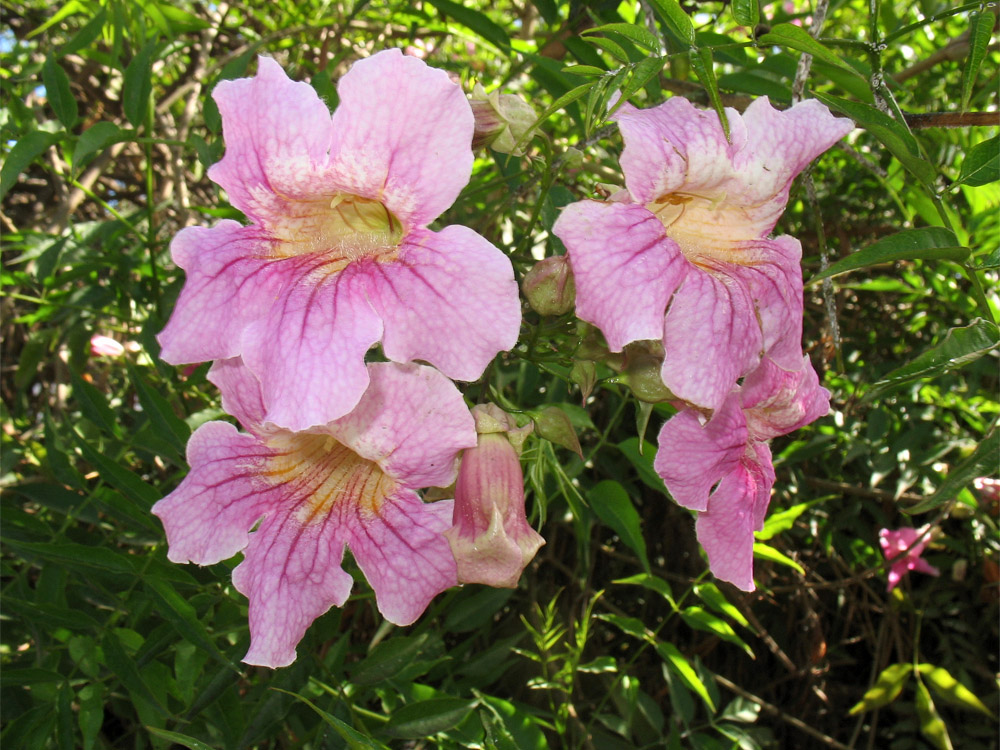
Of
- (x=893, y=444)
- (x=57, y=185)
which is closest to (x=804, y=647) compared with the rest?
(x=893, y=444)

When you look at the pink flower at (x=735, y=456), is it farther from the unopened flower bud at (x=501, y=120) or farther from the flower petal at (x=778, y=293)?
the unopened flower bud at (x=501, y=120)

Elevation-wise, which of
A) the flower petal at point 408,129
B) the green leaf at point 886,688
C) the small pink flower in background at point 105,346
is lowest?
the green leaf at point 886,688

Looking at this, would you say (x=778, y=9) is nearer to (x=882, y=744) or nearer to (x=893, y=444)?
(x=893, y=444)

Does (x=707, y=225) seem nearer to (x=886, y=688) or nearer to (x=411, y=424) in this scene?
(x=411, y=424)

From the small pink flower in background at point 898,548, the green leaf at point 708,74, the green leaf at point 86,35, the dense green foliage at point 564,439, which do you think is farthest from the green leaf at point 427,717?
the green leaf at point 86,35

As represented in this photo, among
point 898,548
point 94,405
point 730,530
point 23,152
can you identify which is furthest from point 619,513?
point 23,152

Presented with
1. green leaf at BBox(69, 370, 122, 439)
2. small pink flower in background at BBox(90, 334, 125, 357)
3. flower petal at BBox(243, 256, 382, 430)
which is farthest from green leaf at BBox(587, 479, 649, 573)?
small pink flower in background at BBox(90, 334, 125, 357)
